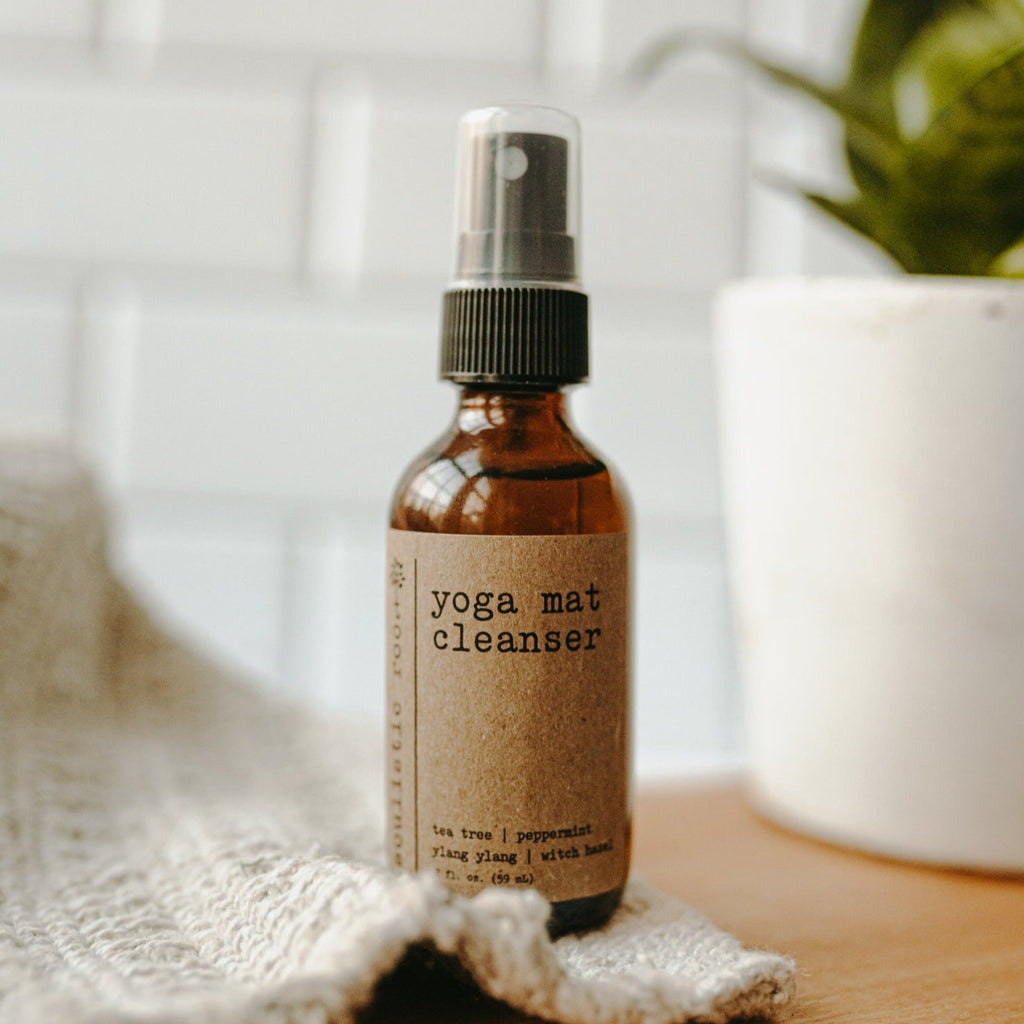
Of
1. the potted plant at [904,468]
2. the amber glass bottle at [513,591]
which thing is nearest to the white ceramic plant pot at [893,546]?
the potted plant at [904,468]

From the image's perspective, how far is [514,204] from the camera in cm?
27

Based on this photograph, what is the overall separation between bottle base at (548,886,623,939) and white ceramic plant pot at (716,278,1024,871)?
0.12 m

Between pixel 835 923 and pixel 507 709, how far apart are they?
0.40 ft

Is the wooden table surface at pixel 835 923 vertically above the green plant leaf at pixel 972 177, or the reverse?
the green plant leaf at pixel 972 177

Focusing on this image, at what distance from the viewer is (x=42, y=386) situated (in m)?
0.56

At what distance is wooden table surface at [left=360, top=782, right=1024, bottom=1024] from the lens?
24 cm

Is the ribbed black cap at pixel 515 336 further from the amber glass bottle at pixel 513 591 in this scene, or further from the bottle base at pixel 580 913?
the bottle base at pixel 580 913

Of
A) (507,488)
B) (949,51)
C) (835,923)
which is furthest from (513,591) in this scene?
(949,51)

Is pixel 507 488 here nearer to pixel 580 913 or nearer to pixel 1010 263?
pixel 580 913

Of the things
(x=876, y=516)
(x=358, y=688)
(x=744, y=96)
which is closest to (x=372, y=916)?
(x=876, y=516)

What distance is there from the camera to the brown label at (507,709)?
26cm

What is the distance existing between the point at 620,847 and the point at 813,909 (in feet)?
0.25

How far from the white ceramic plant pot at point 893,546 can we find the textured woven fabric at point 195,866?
0.11 meters

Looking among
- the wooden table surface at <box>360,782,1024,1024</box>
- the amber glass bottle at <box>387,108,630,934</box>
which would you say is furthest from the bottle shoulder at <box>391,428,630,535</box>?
the wooden table surface at <box>360,782,1024,1024</box>
